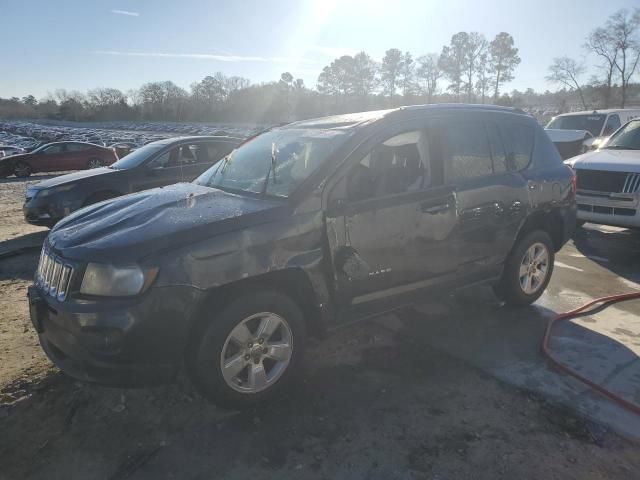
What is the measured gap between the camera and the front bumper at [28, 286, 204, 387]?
256cm

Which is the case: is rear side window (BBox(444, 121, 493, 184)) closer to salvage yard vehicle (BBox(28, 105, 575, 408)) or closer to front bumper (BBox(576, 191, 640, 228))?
salvage yard vehicle (BBox(28, 105, 575, 408))

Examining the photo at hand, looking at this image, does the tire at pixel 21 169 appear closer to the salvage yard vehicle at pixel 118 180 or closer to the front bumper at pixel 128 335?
the salvage yard vehicle at pixel 118 180

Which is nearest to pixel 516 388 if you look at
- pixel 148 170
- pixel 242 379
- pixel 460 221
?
pixel 460 221

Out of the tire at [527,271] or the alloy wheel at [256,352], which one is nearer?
the alloy wheel at [256,352]

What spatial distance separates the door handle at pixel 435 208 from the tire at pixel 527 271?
1175 millimetres

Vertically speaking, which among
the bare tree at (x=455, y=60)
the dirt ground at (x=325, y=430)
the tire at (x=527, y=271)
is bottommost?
the dirt ground at (x=325, y=430)

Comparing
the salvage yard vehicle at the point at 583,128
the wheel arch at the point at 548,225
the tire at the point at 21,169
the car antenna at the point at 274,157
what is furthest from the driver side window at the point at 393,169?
the tire at the point at 21,169

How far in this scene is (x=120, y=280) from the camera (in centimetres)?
260

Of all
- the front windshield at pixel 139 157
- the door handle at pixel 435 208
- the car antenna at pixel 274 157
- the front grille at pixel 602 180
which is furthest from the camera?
the front windshield at pixel 139 157

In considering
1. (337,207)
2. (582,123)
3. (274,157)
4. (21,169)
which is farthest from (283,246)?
(21,169)

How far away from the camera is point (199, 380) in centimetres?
281

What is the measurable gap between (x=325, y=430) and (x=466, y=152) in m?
2.57

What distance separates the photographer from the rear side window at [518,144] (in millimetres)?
4367

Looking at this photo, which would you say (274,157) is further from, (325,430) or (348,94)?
(348,94)
